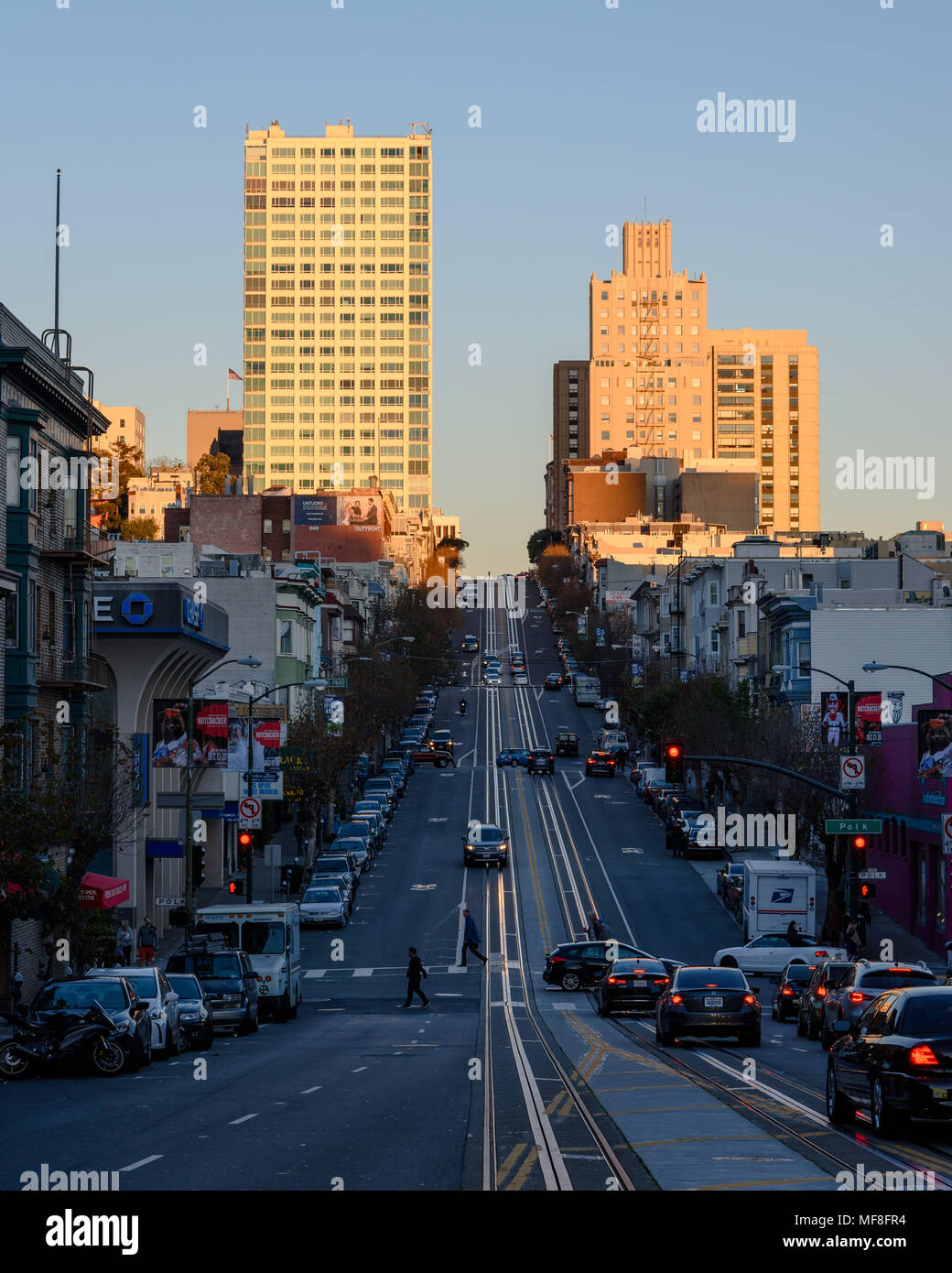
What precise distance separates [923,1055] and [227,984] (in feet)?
72.9

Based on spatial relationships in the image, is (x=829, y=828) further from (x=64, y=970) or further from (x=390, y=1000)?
(x=64, y=970)

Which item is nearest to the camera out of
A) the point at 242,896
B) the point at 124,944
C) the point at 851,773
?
the point at 851,773

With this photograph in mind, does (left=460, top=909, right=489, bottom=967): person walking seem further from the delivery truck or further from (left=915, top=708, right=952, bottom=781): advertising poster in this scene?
(left=915, top=708, right=952, bottom=781): advertising poster

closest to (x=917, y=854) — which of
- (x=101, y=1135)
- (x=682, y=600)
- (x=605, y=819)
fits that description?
(x=605, y=819)

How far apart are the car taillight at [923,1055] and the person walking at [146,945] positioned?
31.5m

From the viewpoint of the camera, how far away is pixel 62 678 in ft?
151

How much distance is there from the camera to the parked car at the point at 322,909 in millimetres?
59281

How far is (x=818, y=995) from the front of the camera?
33.1 m

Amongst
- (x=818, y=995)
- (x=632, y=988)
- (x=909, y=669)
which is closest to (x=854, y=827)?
(x=632, y=988)

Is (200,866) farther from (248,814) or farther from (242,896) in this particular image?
(248,814)

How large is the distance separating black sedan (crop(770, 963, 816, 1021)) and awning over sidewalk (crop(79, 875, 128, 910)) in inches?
623

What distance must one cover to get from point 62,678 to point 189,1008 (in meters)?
16.0

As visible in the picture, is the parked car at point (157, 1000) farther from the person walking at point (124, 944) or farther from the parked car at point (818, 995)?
the person walking at point (124, 944)

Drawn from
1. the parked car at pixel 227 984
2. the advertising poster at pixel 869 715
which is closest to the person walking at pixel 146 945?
the parked car at pixel 227 984
